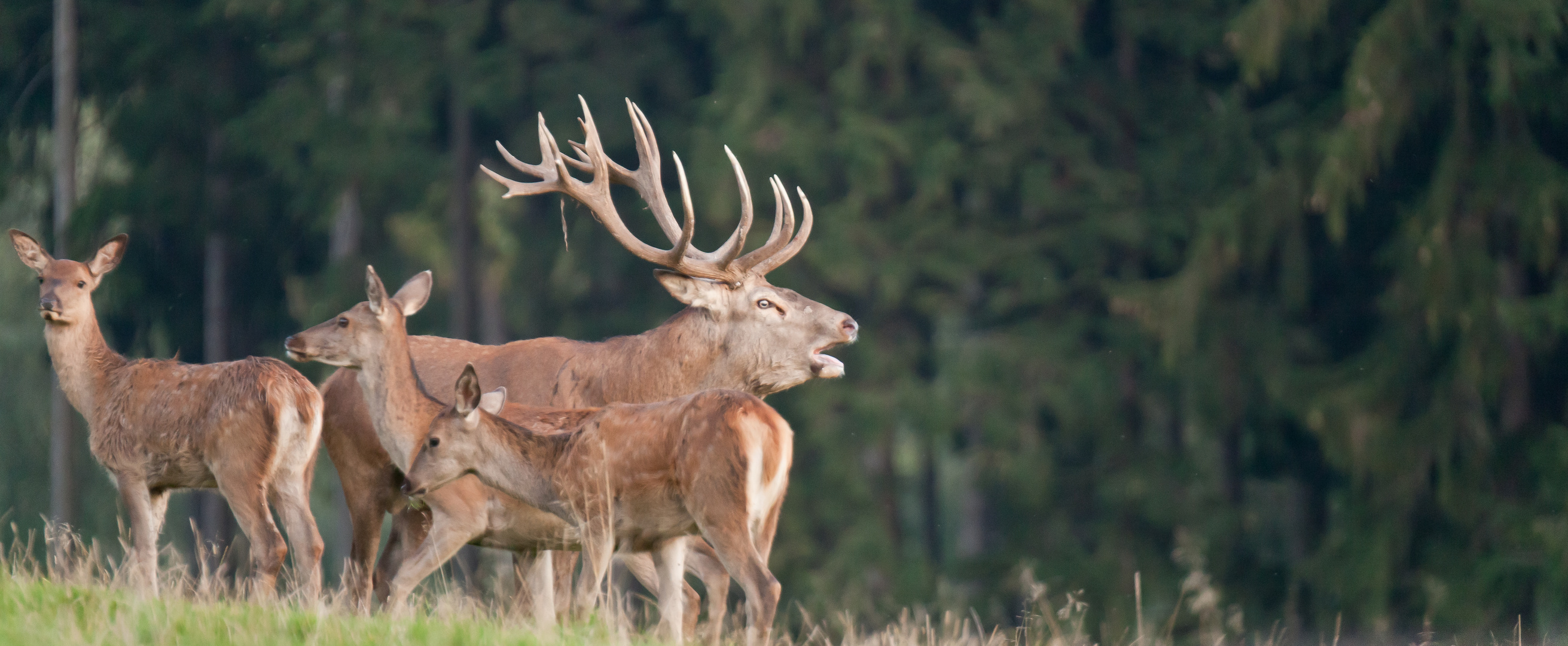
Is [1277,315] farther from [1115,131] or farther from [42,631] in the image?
[42,631]

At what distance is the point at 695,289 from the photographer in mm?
8266

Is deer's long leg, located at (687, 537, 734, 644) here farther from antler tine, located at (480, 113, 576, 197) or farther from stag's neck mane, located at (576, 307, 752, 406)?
antler tine, located at (480, 113, 576, 197)

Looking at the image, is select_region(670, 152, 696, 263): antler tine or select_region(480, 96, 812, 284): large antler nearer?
select_region(670, 152, 696, 263): antler tine

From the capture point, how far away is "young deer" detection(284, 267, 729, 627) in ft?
22.8

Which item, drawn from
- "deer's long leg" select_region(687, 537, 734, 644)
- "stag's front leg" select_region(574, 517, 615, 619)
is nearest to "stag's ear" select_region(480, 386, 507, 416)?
"stag's front leg" select_region(574, 517, 615, 619)

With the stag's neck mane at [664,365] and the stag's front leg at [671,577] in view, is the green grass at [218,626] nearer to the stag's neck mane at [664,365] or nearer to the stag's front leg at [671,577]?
the stag's front leg at [671,577]

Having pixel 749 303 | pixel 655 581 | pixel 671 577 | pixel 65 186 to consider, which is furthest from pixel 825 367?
pixel 65 186

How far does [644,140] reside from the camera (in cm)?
866

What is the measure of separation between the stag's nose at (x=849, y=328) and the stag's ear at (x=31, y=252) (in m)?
3.47

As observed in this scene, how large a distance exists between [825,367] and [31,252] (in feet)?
11.5

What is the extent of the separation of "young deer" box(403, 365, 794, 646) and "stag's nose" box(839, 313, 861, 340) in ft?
5.03

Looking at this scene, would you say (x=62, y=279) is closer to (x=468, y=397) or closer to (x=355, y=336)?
(x=355, y=336)

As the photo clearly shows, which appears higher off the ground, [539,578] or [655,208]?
[655,208]

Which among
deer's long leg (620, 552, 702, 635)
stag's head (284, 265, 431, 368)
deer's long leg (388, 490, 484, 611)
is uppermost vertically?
stag's head (284, 265, 431, 368)
